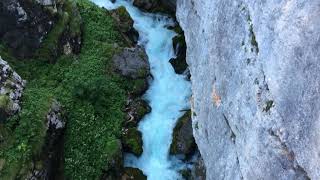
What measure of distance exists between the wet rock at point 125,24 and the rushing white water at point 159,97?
38 centimetres

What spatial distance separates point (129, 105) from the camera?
2177cm

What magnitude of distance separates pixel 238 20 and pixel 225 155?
3.62m

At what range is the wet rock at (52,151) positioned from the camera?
57.4ft

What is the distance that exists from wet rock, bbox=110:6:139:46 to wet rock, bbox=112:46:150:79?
2060 mm

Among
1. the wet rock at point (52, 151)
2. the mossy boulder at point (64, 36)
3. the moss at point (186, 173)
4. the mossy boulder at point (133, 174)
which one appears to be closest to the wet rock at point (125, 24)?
the mossy boulder at point (64, 36)

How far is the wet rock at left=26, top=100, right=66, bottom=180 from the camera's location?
17.5 meters

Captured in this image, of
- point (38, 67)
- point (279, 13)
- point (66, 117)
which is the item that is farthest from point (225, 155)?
point (38, 67)

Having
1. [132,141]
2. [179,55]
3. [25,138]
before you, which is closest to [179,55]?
[179,55]

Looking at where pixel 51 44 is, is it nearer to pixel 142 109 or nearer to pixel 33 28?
pixel 33 28

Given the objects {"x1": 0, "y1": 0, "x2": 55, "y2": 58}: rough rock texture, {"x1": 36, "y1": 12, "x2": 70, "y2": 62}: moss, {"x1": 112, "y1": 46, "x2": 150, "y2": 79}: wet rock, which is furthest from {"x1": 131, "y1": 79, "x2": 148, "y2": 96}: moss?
{"x1": 0, "y1": 0, "x2": 55, "y2": 58}: rough rock texture

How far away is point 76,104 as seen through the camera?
20672mm

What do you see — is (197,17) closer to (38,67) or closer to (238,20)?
(238,20)

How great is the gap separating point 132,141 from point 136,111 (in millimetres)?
1717

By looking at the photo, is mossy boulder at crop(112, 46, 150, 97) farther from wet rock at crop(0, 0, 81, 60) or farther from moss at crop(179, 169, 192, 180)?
moss at crop(179, 169, 192, 180)
